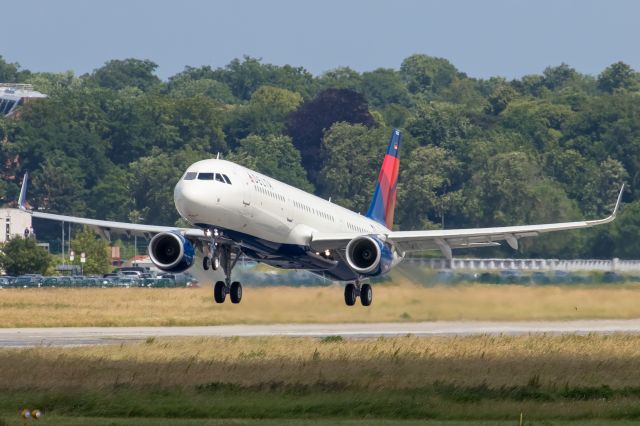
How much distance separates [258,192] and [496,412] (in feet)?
67.6

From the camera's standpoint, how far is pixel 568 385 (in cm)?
4075

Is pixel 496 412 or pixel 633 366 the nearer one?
pixel 496 412

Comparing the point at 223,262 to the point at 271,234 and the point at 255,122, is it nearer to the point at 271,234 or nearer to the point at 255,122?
the point at 271,234

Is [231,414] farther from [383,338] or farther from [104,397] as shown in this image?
[383,338]

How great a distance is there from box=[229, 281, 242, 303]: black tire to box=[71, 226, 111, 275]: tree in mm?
71501

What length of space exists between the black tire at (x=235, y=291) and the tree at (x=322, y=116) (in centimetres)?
11601

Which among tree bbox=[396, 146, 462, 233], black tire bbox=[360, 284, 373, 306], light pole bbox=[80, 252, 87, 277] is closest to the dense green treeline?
tree bbox=[396, 146, 462, 233]

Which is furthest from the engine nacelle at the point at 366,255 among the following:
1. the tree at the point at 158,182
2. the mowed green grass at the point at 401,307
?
the tree at the point at 158,182

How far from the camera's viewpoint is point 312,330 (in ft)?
210

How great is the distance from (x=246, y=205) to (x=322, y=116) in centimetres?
12857

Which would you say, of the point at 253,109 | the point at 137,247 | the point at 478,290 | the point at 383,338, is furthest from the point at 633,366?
the point at 253,109

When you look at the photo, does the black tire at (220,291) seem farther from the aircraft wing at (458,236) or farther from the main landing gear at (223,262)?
the aircraft wing at (458,236)

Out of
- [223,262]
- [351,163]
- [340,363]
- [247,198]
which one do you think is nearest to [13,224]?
[351,163]

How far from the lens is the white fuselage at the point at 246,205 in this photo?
53375 millimetres
